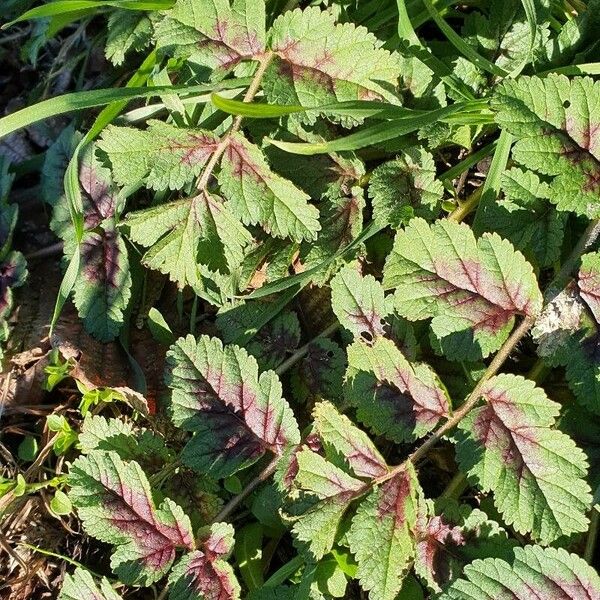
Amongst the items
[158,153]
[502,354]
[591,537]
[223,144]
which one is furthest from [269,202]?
[591,537]

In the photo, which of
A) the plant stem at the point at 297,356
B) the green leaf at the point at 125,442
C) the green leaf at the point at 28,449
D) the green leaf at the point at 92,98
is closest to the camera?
the green leaf at the point at 92,98

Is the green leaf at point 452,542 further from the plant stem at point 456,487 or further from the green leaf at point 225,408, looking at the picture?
the green leaf at point 225,408

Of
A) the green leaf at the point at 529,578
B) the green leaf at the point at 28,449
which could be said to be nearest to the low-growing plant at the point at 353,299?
the green leaf at the point at 529,578

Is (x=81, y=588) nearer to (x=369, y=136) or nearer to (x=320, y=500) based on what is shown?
(x=320, y=500)

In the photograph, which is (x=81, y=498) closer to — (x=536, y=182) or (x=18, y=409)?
(x=18, y=409)

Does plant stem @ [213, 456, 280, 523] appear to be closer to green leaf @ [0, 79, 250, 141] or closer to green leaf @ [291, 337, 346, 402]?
green leaf @ [291, 337, 346, 402]

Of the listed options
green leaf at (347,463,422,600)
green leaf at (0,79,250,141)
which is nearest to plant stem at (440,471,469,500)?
green leaf at (347,463,422,600)
